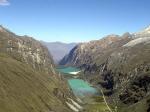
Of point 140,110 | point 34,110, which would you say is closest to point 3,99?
point 34,110

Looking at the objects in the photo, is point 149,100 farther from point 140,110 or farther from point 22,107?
point 22,107

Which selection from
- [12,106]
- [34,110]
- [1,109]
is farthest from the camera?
[34,110]

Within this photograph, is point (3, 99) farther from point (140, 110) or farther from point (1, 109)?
point (140, 110)

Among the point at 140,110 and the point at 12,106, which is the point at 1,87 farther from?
the point at 140,110

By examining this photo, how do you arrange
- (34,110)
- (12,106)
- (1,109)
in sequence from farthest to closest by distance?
(34,110) → (12,106) → (1,109)

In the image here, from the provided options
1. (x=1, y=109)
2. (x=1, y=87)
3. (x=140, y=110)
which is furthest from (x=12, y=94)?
(x=140, y=110)

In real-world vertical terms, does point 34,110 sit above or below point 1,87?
below

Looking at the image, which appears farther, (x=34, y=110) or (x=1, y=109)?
(x=34, y=110)

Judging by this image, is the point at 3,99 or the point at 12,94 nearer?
the point at 3,99
